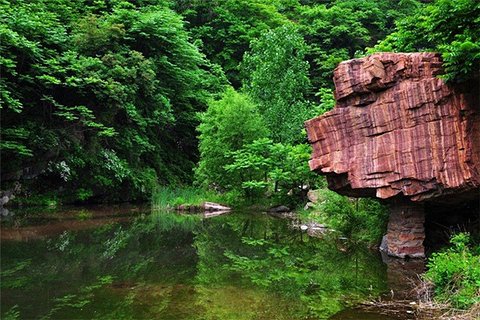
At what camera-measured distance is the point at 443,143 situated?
952 centimetres

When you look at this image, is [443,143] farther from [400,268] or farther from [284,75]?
[284,75]

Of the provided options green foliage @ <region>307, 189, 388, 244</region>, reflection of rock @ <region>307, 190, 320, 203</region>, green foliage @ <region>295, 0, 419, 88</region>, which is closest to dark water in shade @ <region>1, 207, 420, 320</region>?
green foliage @ <region>307, 189, 388, 244</region>

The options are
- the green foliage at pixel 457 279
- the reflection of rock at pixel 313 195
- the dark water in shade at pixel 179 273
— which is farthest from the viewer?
the reflection of rock at pixel 313 195

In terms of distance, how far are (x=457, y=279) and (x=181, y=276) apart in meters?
4.37

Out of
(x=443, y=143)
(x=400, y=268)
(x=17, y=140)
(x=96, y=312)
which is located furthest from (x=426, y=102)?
(x=17, y=140)

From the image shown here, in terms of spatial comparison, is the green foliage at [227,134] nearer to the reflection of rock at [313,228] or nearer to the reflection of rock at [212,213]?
the reflection of rock at [212,213]

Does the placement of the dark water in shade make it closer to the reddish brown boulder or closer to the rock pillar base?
the rock pillar base

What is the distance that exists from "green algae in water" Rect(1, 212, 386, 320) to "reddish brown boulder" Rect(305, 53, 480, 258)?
5.95 ft

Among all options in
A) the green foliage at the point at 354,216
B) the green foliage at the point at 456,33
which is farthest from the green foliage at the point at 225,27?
the green foliage at the point at 456,33

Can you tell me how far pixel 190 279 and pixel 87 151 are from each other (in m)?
15.0

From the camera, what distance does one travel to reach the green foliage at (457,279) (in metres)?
6.32

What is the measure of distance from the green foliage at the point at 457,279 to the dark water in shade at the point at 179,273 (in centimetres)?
78

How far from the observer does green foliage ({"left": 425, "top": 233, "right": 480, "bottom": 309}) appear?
6.32 m

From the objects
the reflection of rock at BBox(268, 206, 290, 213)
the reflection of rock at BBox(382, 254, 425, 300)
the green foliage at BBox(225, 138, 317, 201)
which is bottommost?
the reflection of rock at BBox(382, 254, 425, 300)
